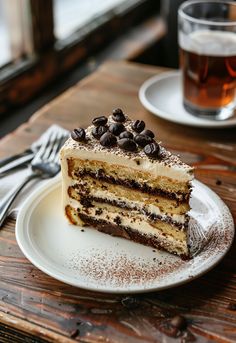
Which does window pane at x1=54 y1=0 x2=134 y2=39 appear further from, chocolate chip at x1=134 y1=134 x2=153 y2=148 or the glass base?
chocolate chip at x1=134 y1=134 x2=153 y2=148

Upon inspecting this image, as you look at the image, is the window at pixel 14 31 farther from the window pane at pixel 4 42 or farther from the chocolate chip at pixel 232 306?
the chocolate chip at pixel 232 306

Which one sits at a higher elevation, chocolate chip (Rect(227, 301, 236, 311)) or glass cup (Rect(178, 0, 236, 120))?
glass cup (Rect(178, 0, 236, 120))

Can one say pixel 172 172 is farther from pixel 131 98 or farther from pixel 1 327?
pixel 131 98

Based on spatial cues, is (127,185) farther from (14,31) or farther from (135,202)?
(14,31)

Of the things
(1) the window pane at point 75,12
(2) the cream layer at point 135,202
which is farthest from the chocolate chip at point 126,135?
(1) the window pane at point 75,12

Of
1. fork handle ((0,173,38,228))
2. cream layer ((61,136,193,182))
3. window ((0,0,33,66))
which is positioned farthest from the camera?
window ((0,0,33,66))

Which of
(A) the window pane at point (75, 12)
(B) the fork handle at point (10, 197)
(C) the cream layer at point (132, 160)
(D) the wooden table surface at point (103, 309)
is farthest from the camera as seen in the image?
(A) the window pane at point (75, 12)

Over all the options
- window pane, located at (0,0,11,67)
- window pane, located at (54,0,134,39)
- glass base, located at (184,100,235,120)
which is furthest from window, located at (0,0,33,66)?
glass base, located at (184,100,235,120)
